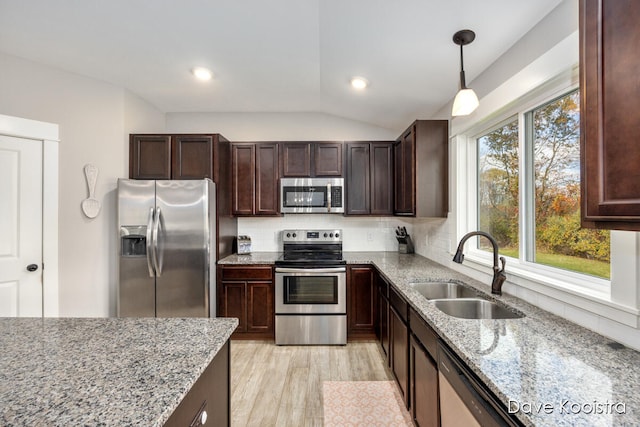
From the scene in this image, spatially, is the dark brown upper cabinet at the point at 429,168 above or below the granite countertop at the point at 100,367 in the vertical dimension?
above

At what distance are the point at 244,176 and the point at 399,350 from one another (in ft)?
7.92

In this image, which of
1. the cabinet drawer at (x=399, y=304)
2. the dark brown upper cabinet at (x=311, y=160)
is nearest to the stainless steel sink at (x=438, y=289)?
the cabinet drawer at (x=399, y=304)

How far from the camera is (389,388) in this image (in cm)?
235

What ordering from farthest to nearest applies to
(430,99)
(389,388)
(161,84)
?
(161,84) → (430,99) → (389,388)

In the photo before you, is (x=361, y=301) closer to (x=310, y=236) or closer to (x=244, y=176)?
(x=310, y=236)

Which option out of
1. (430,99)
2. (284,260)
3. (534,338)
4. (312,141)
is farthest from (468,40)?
(284,260)

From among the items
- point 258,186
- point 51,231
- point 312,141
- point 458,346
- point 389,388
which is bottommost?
point 389,388

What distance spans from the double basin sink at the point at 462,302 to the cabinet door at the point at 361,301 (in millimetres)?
993

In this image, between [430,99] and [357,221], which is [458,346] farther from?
[357,221]

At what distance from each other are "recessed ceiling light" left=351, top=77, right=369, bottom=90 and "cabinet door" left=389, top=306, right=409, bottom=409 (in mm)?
1962

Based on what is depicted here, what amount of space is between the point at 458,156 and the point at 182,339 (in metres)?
2.42

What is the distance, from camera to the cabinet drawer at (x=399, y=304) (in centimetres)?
196

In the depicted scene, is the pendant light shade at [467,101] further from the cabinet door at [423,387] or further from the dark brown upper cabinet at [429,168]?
the cabinet door at [423,387]

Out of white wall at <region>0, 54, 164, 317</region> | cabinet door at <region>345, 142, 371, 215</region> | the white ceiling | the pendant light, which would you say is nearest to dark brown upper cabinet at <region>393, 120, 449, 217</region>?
the white ceiling
